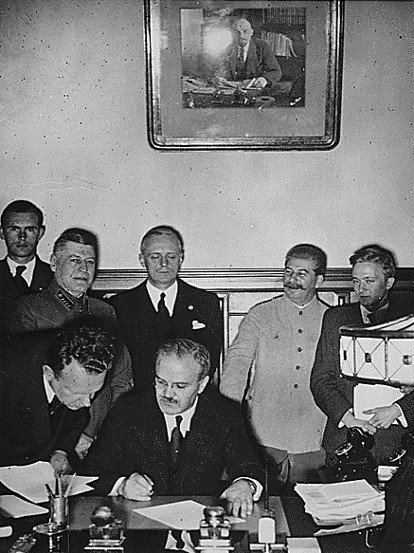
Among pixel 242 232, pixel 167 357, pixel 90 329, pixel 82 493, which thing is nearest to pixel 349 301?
pixel 242 232

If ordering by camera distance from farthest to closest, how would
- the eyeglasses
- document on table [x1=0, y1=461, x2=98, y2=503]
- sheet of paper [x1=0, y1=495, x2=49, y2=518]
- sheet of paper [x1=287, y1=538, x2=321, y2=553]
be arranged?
the eyeglasses
document on table [x1=0, y1=461, x2=98, y2=503]
sheet of paper [x1=0, y1=495, x2=49, y2=518]
sheet of paper [x1=287, y1=538, x2=321, y2=553]

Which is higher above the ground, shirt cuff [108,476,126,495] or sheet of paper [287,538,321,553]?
shirt cuff [108,476,126,495]

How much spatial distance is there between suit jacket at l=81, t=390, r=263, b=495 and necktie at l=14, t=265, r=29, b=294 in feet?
1.74

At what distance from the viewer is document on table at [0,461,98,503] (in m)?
2.15

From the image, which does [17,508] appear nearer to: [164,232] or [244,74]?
[164,232]

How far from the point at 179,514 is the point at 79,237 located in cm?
96

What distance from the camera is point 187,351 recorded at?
2.48m

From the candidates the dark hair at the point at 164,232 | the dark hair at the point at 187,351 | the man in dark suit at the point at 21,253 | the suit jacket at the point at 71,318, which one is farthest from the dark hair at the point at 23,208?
the dark hair at the point at 187,351

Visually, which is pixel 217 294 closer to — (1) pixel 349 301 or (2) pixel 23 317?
(1) pixel 349 301

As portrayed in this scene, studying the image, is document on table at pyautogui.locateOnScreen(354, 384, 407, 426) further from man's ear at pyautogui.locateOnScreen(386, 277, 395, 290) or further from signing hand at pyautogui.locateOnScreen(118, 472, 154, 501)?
signing hand at pyautogui.locateOnScreen(118, 472, 154, 501)

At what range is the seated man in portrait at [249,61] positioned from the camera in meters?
2.34

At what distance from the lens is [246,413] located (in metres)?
2.49

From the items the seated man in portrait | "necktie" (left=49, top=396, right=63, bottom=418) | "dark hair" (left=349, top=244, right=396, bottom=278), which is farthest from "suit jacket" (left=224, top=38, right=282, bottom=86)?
"necktie" (left=49, top=396, right=63, bottom=418)

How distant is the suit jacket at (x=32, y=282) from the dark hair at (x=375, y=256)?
3.17 ft
